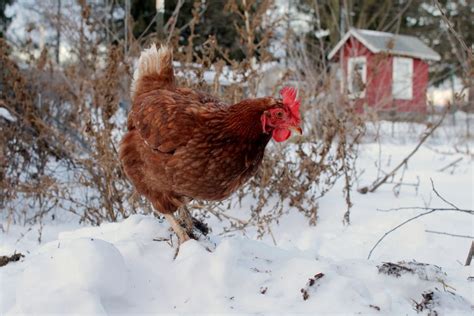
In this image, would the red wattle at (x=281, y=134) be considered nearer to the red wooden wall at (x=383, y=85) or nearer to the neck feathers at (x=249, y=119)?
the neck feathers at (x=249, y=119)

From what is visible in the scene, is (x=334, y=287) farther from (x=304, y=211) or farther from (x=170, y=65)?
(x=304, y=211)

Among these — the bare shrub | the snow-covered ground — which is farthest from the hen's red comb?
the bare shrub

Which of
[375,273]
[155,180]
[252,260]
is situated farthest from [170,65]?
[375,273]

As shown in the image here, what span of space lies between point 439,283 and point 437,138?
11.6 m

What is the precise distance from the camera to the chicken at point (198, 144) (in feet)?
8.39

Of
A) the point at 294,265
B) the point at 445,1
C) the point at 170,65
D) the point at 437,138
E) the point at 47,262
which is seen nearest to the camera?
the point at 47,262

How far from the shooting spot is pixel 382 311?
1922 millimetres

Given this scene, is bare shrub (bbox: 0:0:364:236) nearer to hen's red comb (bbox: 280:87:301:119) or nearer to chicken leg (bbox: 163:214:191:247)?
chicken leg (bbox: 163:214:191:247)

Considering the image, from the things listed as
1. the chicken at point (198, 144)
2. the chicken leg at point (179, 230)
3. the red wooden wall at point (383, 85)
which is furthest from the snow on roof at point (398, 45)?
the chicken leg at point (179, 230)

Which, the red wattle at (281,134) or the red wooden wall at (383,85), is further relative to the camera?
the red wooden wall at (383,85)

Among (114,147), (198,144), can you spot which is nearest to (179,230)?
(198,144)

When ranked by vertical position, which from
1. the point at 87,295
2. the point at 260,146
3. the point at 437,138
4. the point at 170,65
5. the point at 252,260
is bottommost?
the point at 437,138

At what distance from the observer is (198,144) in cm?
261

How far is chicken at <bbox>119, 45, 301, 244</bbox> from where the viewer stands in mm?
2559
